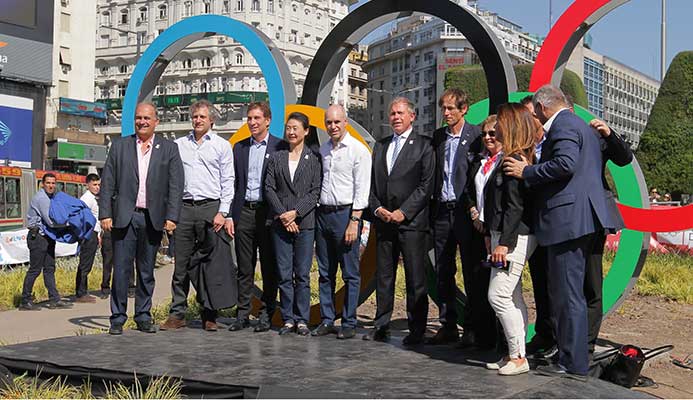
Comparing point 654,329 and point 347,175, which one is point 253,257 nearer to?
point 347,175

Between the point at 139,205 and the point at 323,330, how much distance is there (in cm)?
187

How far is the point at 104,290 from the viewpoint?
1048 centimetres


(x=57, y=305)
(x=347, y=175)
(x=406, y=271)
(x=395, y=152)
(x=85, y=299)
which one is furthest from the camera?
(x=85, y=299)

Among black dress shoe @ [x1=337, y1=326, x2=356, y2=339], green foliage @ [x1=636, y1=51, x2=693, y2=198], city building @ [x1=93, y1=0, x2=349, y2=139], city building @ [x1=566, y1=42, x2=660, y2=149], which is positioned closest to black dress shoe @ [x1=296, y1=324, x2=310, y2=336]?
black dress shoe @ [x1=337, y1=326, x2=356, y2=339]

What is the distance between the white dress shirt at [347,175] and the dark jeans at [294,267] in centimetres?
39

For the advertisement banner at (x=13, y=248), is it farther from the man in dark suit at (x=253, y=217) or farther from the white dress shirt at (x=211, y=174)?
the man in dark suit at (x=253, y=217)

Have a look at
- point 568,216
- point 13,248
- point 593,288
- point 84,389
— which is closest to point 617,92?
point 13,248

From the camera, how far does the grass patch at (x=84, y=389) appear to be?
4324 mm

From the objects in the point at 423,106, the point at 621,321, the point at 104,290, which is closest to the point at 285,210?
the point at 621,321

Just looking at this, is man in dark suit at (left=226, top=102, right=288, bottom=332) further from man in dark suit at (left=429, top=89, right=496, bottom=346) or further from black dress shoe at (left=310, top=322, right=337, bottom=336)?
man in dark suit at (left=429, top=89, right=496, bottom=346)

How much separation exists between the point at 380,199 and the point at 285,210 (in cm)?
80

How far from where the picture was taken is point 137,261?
6.38 m

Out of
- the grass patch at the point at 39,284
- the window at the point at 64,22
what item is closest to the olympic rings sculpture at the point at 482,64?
the grass patch at the point at 39,284

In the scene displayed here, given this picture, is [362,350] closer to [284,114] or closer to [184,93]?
[284,114]
